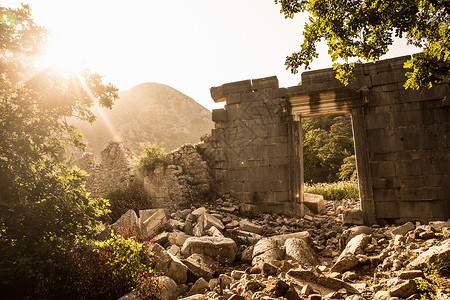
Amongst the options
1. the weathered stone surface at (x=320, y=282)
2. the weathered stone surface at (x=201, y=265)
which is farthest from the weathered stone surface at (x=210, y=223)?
the weathered stone surface at (x=320, y=282)

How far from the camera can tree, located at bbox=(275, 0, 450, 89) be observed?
3.71 meters

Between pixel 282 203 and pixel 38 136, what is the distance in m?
6.51

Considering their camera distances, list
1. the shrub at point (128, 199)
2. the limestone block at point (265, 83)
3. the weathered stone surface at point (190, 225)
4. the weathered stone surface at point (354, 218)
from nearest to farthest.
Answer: the weathered stone surface at point (190, 225) < the weathered stone surface at point (354, 218) < the shrub at point (128, 199) < the limestone block at point (265, 83)

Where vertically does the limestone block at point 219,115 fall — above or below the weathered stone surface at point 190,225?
above

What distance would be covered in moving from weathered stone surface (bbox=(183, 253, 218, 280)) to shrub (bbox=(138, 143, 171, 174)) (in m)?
5.01

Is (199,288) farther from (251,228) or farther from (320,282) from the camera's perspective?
(251,228)

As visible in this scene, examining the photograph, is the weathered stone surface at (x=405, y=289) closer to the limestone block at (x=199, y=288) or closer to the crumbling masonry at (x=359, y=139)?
the limestone block at (x=199, y=288)

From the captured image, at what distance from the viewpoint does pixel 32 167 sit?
12.3ft

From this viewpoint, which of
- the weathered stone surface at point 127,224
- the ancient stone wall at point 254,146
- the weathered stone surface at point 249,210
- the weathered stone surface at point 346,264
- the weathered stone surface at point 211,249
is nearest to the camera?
the weathered stone surface at point 346,264

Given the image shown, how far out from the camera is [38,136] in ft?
12.9

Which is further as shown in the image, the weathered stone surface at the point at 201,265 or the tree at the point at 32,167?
the weathered stone surface at the point at 201,265

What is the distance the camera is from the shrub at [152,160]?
9234 millimetres

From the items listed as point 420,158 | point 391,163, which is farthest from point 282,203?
point 420,158

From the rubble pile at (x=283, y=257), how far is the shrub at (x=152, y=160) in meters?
2.35
